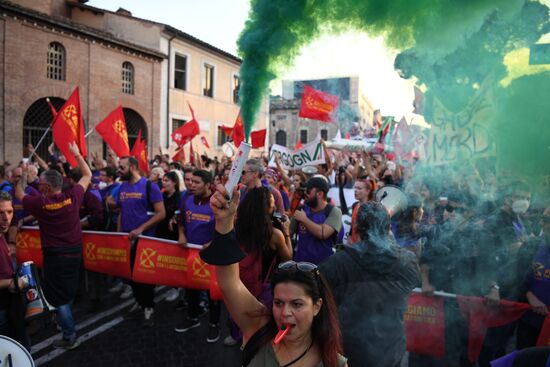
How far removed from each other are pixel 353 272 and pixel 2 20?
1902 cm

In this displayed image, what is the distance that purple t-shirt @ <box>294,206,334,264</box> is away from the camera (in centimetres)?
453

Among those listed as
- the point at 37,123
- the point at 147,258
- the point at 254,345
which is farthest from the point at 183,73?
the point at 254,345

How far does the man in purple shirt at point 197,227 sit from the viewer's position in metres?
5.09

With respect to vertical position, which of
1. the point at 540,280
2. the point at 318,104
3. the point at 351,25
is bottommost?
the point at 540,280

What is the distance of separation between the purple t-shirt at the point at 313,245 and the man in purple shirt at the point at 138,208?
223cm

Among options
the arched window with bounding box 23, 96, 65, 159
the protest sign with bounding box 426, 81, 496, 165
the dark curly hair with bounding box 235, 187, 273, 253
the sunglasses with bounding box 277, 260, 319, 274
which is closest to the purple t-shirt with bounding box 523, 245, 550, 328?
the protest sign with bounding box 426, 81, 496, 165

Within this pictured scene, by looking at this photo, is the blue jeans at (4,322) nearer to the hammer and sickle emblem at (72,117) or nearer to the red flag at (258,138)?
the hammer and sickle emblem at (72,117)

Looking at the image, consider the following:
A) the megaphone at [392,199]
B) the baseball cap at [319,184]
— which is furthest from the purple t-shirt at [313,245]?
the megaphone at [392,199]

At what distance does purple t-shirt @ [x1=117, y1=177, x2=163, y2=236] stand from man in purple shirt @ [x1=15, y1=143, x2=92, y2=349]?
910 mm

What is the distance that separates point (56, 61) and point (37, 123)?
303cm

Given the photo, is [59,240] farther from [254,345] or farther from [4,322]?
[254,345]

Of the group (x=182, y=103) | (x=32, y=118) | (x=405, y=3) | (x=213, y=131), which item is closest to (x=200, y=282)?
(x=405, y=3)

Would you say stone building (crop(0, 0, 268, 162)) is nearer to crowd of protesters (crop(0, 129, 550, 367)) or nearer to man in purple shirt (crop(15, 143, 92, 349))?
crowd of protesters (crop(0, 129, 550, 367))

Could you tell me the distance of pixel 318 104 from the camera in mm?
7188
